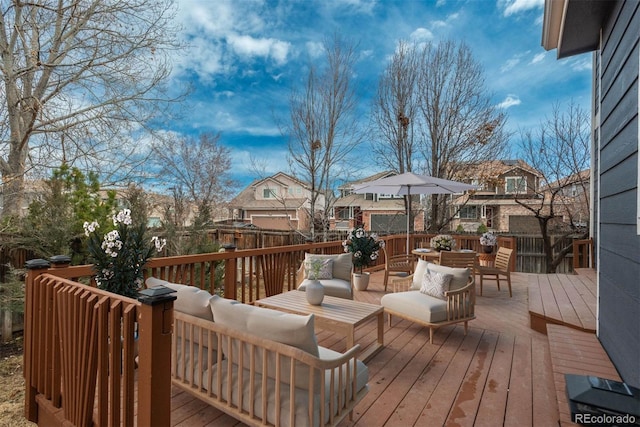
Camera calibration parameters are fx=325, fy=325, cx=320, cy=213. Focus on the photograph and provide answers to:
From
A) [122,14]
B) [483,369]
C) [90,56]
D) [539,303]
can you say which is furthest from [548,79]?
[90,56]

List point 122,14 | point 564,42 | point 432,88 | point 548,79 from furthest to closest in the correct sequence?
point 432,88, point 548,79, point 122,14, point 564,42

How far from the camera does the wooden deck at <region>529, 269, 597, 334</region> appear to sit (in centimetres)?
359

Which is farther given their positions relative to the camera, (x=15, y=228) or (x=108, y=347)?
(x=15, y=228)

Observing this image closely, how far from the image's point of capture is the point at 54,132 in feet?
22.4

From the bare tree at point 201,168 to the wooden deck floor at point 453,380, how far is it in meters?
11.5

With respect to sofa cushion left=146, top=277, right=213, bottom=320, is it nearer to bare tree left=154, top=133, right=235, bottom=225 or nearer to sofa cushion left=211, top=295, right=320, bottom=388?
sofa cushion left=211, top=295, right=320, bottom=388

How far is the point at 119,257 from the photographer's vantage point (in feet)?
8.91

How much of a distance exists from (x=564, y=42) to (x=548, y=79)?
7.12 meters

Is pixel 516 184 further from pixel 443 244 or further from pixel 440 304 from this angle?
pixel 440 304

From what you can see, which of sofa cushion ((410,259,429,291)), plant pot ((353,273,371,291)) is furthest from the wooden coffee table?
plant pot ((353,273,371,291))

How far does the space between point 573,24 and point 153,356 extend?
14.5ft

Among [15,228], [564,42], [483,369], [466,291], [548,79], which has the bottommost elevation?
[483,369]

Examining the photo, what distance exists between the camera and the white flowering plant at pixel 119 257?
2666 millimetres

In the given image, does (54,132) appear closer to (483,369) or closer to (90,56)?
(90,56)
